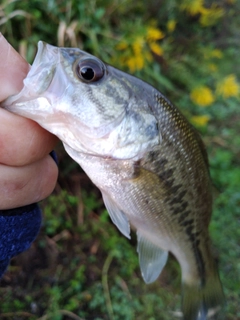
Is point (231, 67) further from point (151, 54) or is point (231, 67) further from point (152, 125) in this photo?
point (152, 125)

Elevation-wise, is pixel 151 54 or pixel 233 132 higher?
pixel 151 54

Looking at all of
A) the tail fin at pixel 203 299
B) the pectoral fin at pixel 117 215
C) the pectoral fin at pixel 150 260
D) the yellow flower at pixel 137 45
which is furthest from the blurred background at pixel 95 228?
the pectoral fin at pixel 117 215

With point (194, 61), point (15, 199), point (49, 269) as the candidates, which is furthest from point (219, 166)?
point (15, 199)

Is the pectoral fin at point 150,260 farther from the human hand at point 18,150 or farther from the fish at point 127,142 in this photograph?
the human hand at point 18,150

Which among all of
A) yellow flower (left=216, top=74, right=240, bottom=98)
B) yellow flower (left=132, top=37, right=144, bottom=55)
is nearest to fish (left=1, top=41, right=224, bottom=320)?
yellow flower (left=132, top=37, right=144, bottom=55)

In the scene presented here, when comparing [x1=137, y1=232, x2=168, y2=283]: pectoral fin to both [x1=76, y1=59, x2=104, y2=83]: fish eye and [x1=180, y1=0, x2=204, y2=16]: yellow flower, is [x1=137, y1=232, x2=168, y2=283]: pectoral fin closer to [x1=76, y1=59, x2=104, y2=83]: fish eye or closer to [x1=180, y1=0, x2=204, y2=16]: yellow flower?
[x1=76, y1=59, x2=104, y2=83]: fish eye

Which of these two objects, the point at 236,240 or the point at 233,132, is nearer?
the point at 236,240
